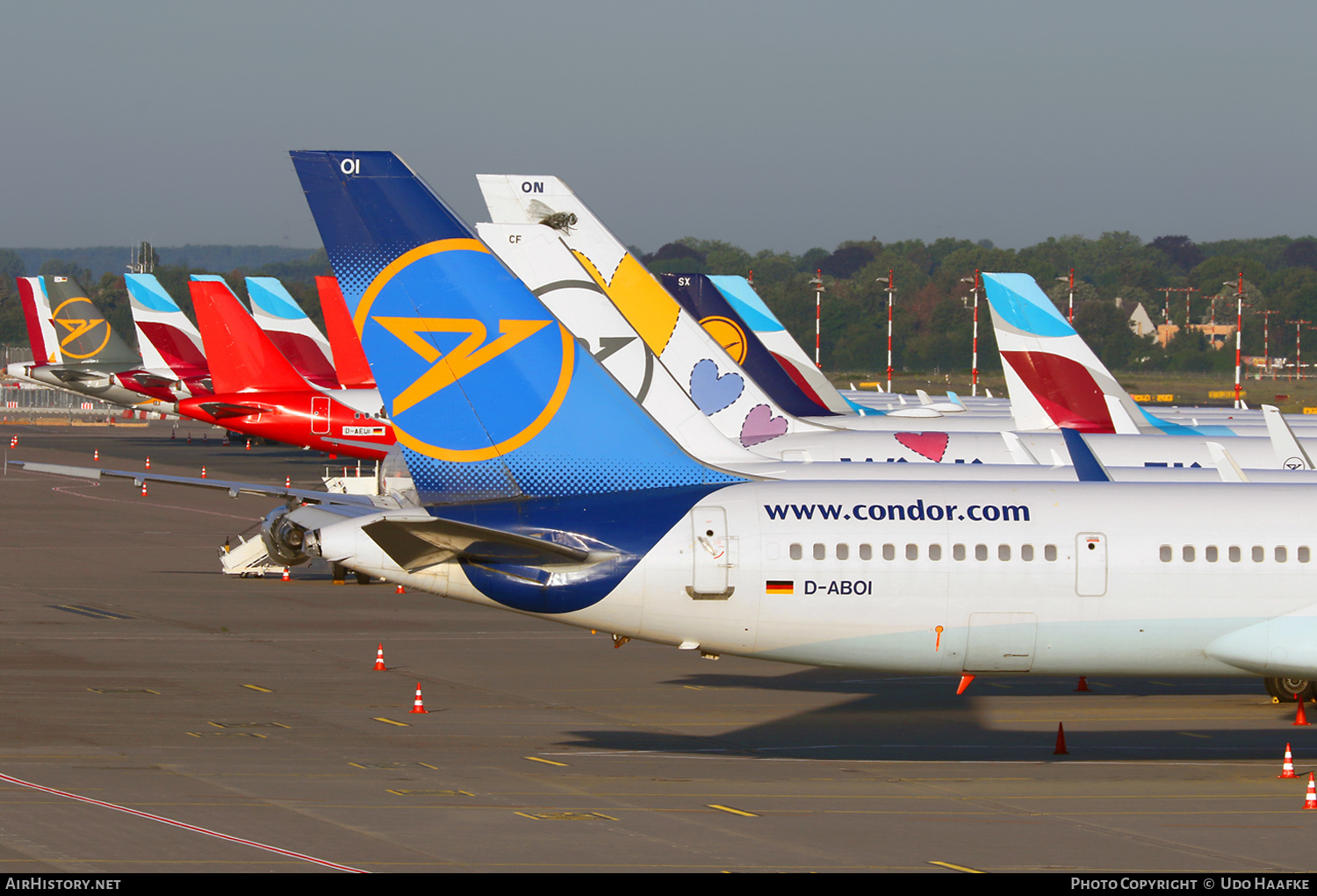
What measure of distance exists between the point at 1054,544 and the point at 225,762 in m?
12.6

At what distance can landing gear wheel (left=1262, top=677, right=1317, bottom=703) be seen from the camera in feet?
91.9

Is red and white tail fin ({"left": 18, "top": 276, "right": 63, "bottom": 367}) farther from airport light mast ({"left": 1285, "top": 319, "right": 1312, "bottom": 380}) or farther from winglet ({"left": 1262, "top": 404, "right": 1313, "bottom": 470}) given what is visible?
airport light mast ({"left": 1285, "top": 319, "right": 1312, "bottom": 380})

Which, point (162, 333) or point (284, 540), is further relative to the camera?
point (162, 333)

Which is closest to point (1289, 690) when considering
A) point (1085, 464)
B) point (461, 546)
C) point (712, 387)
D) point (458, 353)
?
point (1085, 464)

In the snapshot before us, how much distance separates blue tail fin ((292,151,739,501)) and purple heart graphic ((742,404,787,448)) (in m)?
17.2

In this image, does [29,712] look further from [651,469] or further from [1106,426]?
[1106,426]

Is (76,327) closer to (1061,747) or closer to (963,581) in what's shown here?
(1061,747)

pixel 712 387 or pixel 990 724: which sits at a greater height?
pixel 712 387

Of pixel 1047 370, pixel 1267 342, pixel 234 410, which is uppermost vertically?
pixel 1267 342

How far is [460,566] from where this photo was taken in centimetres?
2155

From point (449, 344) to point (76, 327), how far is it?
101 metres

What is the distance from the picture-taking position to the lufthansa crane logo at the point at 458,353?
22.2m

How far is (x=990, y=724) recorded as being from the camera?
1057 inches
